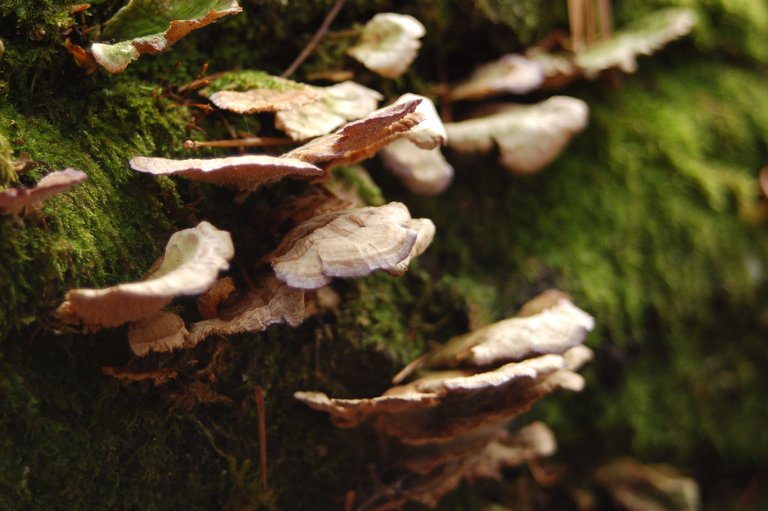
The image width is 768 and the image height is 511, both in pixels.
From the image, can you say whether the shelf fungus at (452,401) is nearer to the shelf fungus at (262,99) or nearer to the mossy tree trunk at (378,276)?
the mossy tree trunk at (378,276)

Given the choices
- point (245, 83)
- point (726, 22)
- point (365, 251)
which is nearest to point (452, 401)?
point (365, 251)

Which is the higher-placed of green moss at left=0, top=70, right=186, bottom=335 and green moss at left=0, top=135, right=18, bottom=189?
green moss at left=0, top=135, right=18, bottom=189

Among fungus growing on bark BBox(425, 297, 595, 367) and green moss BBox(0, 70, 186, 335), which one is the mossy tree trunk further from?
fungus growing on bark BBox(425, 297, 595, 367)

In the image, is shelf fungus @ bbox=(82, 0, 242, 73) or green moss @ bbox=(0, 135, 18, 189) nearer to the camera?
green moss @ bbox=(0, 135, 18, 189)

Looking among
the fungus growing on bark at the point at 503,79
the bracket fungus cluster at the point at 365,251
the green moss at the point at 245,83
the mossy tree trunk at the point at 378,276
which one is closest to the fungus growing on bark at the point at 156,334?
the bracket fungus cluster at the point at 365,251

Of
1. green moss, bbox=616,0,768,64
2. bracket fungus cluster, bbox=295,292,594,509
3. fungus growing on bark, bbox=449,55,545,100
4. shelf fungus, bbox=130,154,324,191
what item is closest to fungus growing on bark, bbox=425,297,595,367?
bracket fungus cluster, bbox=295,292,594,509

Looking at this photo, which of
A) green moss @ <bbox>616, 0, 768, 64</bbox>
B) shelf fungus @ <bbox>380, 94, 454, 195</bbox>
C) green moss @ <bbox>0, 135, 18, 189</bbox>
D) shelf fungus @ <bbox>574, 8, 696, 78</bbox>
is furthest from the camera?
green moss @ <bbox>616, 0, 768, 64</bbox>

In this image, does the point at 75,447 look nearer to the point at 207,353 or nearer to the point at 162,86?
the point at 207,353

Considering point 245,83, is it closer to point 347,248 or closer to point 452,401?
point 347,248
